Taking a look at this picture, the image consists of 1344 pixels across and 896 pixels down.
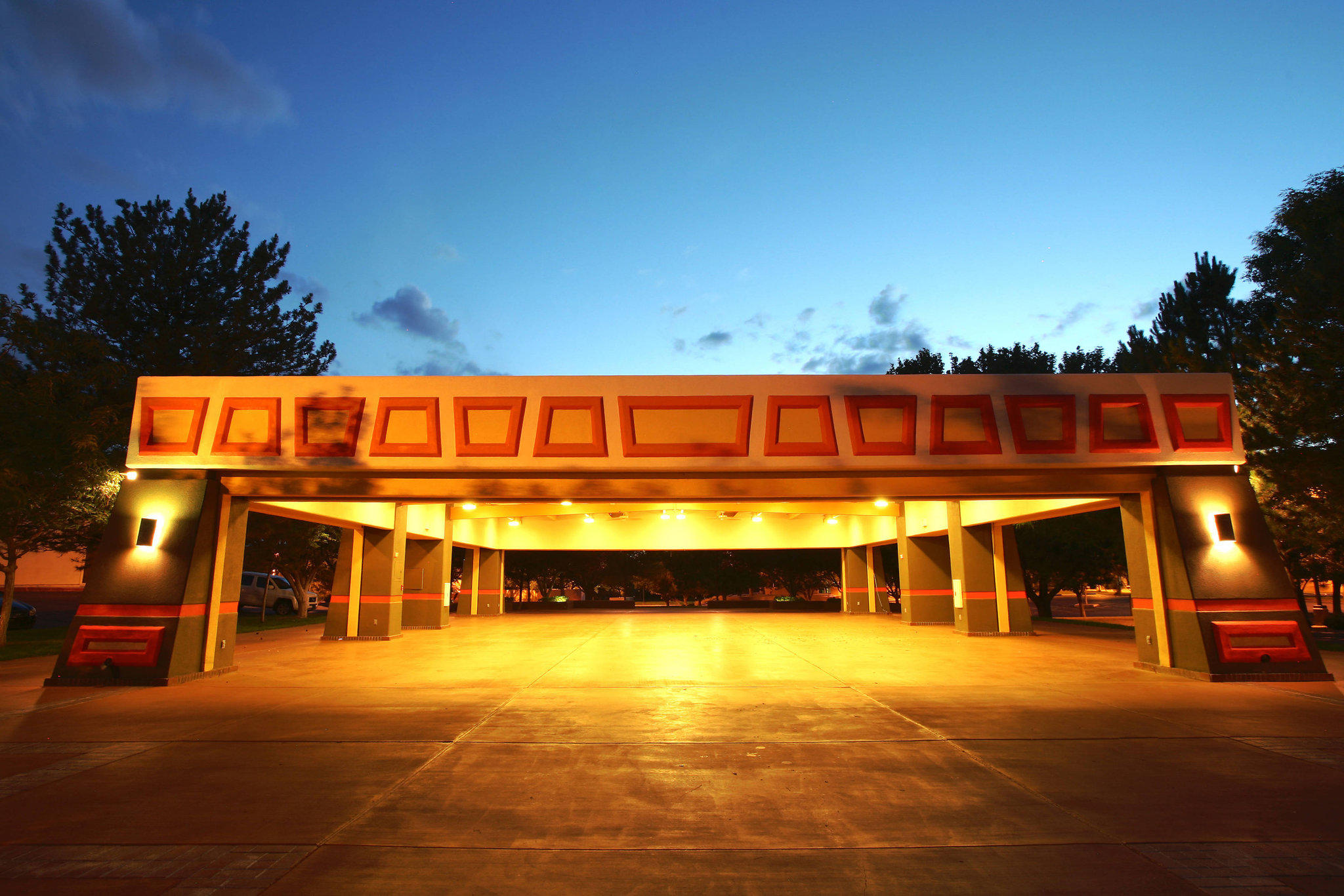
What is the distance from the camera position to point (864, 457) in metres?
12.7

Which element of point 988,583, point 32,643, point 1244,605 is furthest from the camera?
point 988,583

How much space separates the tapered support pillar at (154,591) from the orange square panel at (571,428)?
623 centimetres

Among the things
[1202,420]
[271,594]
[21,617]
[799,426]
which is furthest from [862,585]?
[21,617]

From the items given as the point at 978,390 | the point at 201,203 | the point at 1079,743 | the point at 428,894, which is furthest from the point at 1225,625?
the point at 201,203

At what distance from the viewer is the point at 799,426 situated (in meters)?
12.9

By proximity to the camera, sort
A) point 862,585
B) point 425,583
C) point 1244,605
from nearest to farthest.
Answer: point 1244,605, point 425,583, point 862,585

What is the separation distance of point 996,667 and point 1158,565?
140 inches

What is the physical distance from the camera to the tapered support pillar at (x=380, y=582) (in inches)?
807

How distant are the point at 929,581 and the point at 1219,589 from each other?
13.1 metres

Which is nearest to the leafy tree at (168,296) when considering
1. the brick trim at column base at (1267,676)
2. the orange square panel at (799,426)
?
the orange square panel at (799,426)

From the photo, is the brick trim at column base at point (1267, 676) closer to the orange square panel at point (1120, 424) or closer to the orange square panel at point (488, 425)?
the orange square panel at point (1120, 424)

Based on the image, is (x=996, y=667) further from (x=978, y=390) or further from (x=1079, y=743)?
(x=1079, y=743)

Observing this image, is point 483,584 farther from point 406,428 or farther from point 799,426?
point 799,426

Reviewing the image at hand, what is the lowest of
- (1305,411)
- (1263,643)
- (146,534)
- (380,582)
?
(1263,643)
